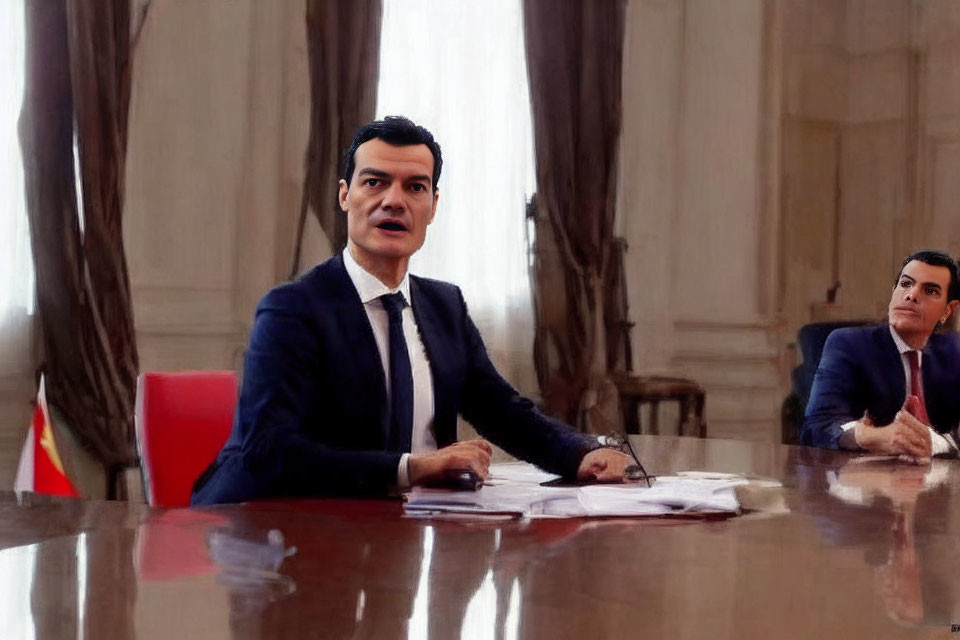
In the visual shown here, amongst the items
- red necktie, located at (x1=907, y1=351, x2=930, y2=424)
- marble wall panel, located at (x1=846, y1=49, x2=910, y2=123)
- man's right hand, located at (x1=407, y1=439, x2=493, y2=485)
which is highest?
marble wall panel, located at (x1=846, y1=49, x2=910, y2=123)

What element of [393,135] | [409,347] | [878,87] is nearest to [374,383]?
[409,347]

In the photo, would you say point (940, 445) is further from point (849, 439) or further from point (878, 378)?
point (878, 378)

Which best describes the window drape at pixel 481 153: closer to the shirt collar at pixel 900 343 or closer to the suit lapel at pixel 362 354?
the shirt collar at pixel 900 343

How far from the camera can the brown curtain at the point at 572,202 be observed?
534 cm

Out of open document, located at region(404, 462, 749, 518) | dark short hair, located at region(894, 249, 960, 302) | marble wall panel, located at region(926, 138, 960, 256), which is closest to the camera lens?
open document, located at region(404, 462, 749, 518)

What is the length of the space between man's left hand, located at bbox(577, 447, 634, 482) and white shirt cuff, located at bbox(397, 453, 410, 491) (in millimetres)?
367

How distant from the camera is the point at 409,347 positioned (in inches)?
88.8

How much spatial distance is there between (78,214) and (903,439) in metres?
3.04

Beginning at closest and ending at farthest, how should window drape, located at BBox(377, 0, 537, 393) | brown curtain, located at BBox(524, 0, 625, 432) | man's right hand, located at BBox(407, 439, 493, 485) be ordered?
man's right hand, located at BBox(407, 439, 493, 485), window drape, located at BBox(377, 0, 537, 393), brown curtain, located at BBox(524, 0, 625, 432)

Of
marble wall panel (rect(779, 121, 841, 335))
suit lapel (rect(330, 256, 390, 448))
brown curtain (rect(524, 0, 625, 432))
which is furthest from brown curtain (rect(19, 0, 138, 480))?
marble wall panel (rect(779, 121, 841, 335))

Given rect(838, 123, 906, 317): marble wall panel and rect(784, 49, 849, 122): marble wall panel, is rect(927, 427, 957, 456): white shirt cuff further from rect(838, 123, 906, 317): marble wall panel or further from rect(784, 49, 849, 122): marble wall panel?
rect(784, 49, 849, 122): marble wall panel

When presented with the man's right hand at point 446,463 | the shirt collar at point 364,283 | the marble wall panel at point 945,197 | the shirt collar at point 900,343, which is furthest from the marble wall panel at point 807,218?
the man's right hand at point 446,463

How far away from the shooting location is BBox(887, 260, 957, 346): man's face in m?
3.26

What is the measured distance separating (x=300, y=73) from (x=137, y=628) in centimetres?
404
